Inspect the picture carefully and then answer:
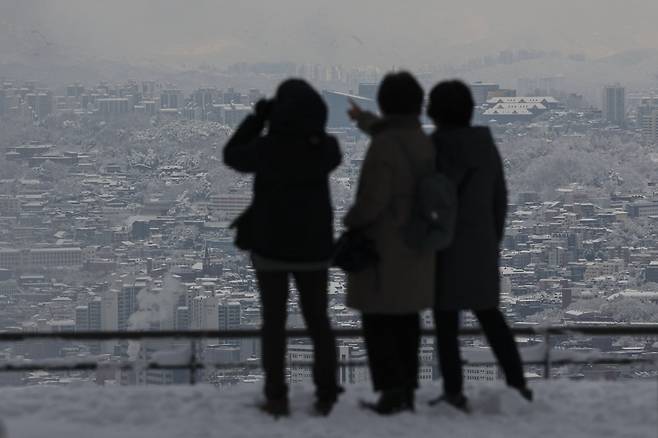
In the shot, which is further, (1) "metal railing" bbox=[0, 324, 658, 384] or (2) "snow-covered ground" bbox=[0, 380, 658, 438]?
(1) "metal railing" bbox=[0, 324, 658, 384]

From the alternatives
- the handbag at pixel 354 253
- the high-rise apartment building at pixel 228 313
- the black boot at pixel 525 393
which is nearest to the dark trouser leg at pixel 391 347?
the handbag at pixel 354 253

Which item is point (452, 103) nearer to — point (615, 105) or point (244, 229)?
point (244, 229)

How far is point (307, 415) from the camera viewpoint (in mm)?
5906

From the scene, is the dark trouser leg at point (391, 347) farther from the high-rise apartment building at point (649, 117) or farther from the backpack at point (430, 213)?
the high-rise apartment building at point (649, 117)

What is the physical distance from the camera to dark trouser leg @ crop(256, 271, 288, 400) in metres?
5.85

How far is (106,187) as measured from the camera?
11200 centimetres

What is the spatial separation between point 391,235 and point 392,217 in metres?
0.08

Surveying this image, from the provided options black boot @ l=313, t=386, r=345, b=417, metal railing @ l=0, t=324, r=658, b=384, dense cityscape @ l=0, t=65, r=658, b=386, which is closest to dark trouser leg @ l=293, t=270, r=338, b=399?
black boot @ l=313, t=386, r=345, b=417

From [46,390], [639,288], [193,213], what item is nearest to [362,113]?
[46,390]

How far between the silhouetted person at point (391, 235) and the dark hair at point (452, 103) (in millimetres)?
98

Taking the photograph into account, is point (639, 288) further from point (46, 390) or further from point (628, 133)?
point (46, 390)

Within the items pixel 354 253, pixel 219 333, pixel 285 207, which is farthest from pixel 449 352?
pixel 219 333

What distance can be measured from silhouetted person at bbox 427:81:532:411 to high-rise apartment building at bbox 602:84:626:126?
118174 mm

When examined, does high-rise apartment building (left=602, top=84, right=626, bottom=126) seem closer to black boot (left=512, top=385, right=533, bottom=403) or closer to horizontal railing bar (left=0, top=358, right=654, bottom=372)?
horizontal railing bar (left=0, top=358, right=654, bottom=372)
